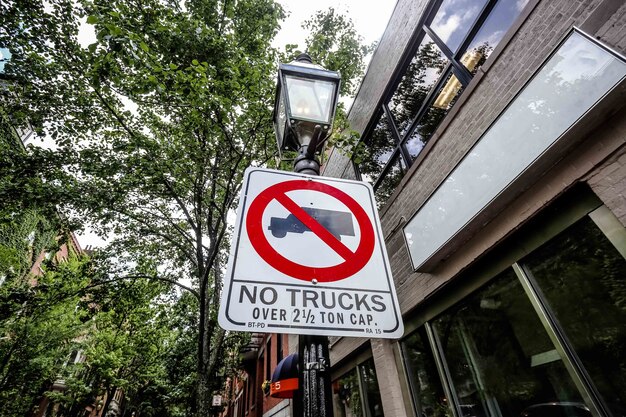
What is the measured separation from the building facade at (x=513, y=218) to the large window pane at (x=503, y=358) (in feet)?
0.04


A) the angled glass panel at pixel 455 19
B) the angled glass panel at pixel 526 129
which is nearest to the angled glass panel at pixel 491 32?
the angled glass panel at pixel 455 19

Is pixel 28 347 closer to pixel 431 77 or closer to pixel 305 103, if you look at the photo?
pixel 305 103

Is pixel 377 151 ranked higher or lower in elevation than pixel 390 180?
higher

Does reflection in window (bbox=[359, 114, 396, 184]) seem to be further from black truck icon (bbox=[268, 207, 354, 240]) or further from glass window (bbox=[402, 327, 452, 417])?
black truck icon (bbox=[268, 207, 354, 240])

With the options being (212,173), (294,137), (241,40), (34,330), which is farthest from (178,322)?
(294,137)

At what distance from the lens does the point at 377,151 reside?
6211 millimetres

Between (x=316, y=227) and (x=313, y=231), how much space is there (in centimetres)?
3

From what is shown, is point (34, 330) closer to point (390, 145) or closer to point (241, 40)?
point (241, 40)

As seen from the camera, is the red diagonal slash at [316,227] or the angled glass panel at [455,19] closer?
the red diagonal slash at [316,227]

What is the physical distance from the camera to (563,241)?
2.42 m

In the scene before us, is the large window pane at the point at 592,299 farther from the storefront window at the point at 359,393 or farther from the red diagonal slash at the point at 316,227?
the storefront window at the point at 359,393

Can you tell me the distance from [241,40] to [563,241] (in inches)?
330

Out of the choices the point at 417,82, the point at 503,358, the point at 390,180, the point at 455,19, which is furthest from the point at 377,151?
the point at 503,358

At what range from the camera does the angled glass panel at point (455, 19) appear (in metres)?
3.84
